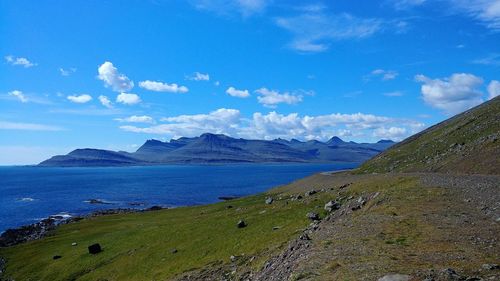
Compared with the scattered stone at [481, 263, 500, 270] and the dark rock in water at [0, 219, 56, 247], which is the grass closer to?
the dark rock in water at [0, 219, 56, 247]

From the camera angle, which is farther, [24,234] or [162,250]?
[24,234]

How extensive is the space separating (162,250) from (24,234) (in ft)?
Answer: 219

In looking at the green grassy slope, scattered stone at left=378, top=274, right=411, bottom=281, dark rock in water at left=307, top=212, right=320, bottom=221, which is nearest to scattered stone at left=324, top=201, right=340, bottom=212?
dark rock in water at left=307, top=212, right=320, bottom=221

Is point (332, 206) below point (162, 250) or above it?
above

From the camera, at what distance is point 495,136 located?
88750mm

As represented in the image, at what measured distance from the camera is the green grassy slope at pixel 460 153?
76688 mm

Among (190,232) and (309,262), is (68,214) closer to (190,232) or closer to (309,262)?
(190,232)

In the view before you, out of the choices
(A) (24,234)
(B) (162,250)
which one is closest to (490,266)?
(B) (162,250)

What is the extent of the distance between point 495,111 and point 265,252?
10444 centimetres

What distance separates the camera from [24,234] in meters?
105

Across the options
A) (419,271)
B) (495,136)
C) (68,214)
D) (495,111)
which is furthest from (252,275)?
(68,214)

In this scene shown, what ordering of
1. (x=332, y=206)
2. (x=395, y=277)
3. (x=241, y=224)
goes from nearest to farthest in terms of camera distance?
(x=395, y=277), (x=332, y=206), (x=241, y=224)

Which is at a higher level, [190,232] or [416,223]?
[416,223]

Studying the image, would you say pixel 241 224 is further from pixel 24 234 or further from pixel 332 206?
pixel 24 234
